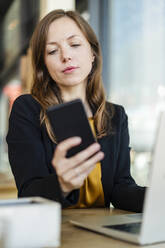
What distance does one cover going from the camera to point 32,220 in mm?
840

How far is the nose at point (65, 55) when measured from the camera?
5.46ft

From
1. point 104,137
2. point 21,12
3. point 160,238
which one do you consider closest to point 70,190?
point 160,238

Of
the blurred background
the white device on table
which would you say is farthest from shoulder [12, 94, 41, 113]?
the blurred background

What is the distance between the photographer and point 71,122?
3.27 feet

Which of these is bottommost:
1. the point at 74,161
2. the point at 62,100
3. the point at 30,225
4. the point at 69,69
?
the point at 30,225

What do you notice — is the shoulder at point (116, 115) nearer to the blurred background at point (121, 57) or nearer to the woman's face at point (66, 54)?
the woman's face at point (66, 54)

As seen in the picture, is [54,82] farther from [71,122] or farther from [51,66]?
[71,122]

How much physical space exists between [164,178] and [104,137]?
0.91 m

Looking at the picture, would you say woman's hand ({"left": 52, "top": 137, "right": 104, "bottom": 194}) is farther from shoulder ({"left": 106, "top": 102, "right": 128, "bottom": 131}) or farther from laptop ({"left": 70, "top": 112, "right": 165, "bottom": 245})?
shoulder ({"left": 106, "top": 102, "right": 128, "bottom": 131})

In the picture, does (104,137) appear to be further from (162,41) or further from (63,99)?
(162,41)

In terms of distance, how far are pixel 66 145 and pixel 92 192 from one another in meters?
0.76

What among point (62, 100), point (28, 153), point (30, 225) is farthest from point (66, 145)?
point (62, 100)

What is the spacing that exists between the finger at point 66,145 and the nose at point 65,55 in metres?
0.73

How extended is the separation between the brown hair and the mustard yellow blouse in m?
0.18
